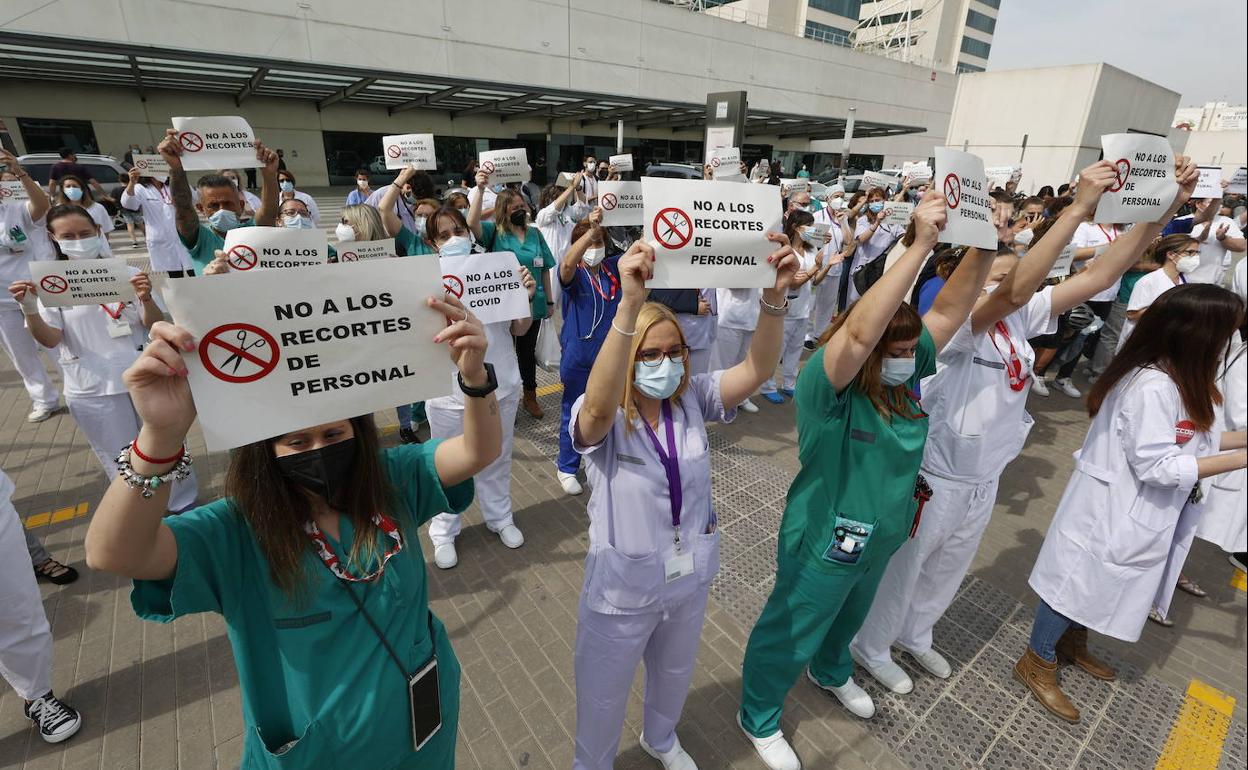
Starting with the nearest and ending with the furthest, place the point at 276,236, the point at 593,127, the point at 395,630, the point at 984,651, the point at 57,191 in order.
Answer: the point at 395,630 → the point at 276,236 → the point at 984,651 → the point at 57,191 → the point at 593,127

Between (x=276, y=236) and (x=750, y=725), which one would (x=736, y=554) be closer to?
(x=750, y=725)

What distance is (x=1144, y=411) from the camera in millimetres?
2566

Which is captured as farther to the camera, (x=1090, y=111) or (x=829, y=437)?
(x=1090, y=111)

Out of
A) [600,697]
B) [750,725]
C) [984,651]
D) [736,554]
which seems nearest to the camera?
[600,697]

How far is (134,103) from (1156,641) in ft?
91.7

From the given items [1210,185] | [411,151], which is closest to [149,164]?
[411,151]

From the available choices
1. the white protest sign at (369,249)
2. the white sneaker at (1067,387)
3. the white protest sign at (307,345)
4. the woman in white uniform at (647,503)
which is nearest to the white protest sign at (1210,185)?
the white sneaker at (1067,387)

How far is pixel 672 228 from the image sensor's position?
1.98 metres

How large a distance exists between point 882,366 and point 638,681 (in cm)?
220

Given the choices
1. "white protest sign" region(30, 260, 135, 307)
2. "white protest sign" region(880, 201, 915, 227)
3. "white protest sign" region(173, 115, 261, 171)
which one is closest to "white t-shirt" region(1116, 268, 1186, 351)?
"white protest sign" region(880, 201, 915, 227)

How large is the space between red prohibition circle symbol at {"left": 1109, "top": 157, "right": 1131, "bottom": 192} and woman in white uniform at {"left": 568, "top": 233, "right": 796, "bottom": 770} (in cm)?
170

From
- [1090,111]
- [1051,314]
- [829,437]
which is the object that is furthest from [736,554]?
[1090,111]

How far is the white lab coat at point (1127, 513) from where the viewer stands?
8.36 ft

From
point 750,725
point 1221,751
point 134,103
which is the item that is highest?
point 134,103
